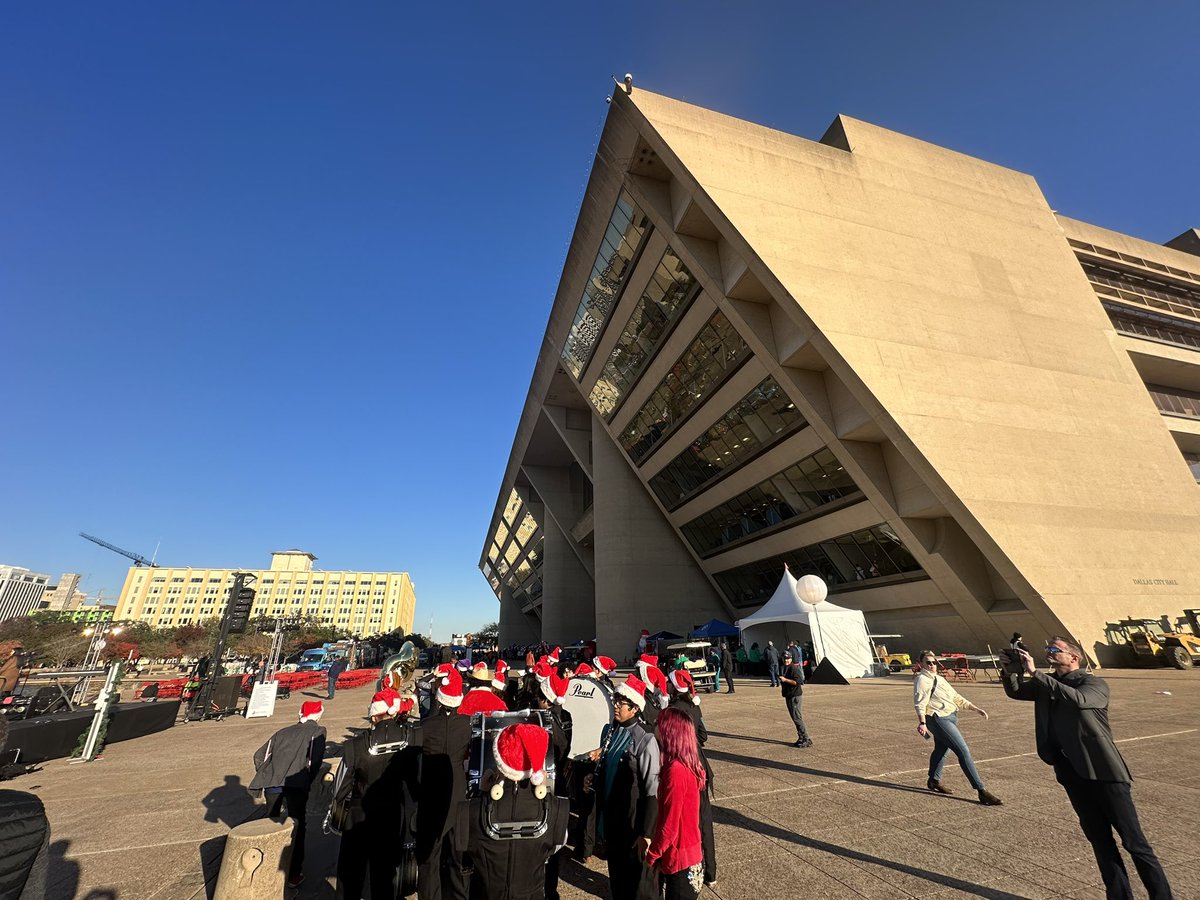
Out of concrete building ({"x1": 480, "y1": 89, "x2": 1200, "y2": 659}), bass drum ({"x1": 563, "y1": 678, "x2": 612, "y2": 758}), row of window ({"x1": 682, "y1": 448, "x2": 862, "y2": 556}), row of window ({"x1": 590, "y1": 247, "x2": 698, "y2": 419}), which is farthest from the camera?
row of window ({"x1": 590, "y1": 247, "x2": 698, "y2": 419})

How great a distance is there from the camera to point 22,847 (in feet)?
6.21

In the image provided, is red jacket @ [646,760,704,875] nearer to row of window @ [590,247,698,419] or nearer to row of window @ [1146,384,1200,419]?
row of window @ [590,247,698,419]

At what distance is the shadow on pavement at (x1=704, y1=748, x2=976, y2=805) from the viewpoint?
21.5 feet

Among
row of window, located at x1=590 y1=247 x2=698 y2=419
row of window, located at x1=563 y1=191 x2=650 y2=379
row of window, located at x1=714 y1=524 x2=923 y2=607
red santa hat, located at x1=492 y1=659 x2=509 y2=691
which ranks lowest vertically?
red santa hat, located at x1=492 y1=659 x2=509 y2=691

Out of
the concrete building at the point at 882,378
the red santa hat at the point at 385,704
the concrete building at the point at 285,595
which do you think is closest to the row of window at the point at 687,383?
the concrete building at the point at 882,378

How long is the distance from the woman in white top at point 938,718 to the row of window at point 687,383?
804 inches

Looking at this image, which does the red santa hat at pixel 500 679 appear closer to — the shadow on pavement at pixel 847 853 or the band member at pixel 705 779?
the band member at pixel 705 779

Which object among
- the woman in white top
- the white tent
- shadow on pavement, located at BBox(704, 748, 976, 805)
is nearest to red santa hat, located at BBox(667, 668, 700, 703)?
shadow on pavement, located at BBox(704, 748, 976, 805)

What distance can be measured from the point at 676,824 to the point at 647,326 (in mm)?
28483

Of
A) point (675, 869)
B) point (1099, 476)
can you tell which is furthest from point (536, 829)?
point (1099, 476)

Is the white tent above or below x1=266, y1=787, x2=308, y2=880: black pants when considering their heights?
above

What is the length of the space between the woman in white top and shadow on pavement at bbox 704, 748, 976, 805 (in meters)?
0.17

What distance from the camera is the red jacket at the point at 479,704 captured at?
17.3 feet

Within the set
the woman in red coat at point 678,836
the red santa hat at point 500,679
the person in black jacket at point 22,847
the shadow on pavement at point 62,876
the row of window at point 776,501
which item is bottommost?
the shadow on pavement at point 62,876
